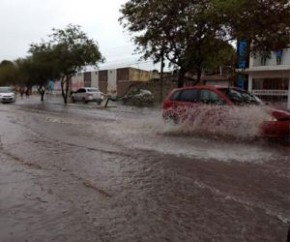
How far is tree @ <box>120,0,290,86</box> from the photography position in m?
18.2

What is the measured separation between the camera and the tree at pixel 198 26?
18188mm

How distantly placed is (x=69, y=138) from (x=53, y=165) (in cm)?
503

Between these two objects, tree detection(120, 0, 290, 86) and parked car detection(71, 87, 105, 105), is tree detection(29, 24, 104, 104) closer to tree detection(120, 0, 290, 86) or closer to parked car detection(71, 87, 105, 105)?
parked car detection(71, 87, 105, 105)

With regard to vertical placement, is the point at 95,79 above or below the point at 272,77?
below

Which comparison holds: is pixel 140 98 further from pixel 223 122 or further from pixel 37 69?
pixel 223 122

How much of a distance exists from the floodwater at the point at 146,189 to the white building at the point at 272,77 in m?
27.7

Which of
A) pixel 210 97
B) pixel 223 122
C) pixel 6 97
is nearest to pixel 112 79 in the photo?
pixel 6 97

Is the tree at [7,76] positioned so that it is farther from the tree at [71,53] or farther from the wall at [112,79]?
the tree at [71,53]

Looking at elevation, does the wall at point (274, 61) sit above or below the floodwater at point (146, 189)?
above

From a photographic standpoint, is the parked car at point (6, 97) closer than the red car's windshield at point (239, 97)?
No

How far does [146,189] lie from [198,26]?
16590 millimetres

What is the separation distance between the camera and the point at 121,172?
955 cm

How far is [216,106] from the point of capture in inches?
591

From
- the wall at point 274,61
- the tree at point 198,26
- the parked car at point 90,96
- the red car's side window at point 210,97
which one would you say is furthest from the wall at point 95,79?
the red car's side window at point 210,97
